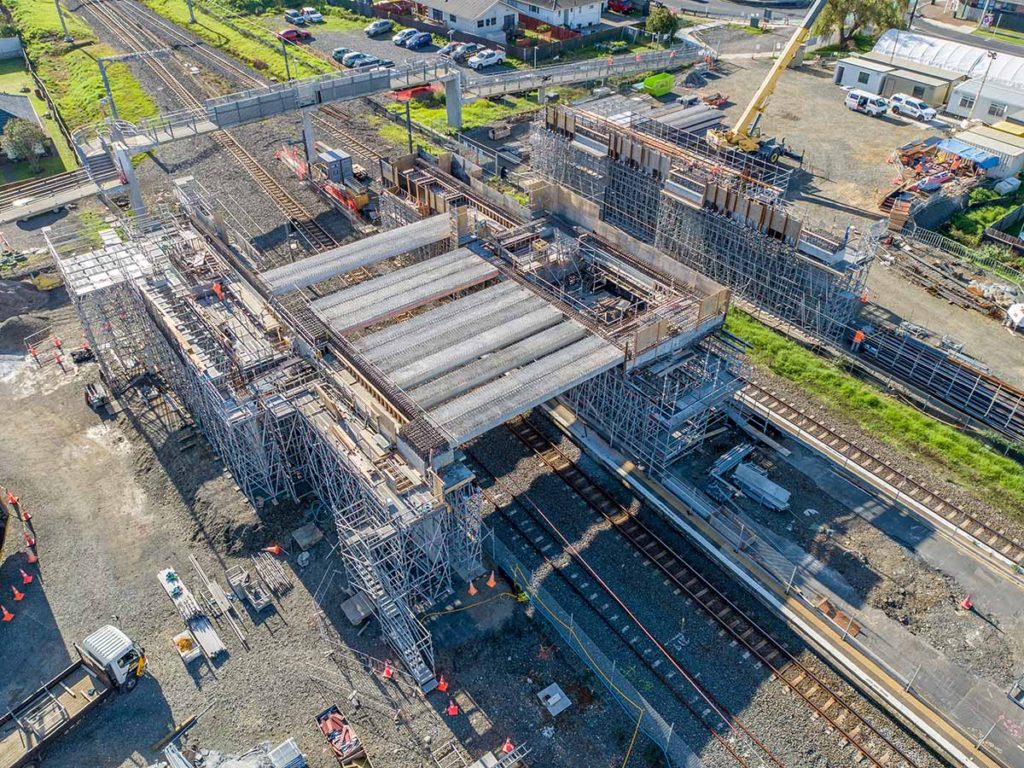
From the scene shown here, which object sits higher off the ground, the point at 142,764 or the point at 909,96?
the point at 909,96

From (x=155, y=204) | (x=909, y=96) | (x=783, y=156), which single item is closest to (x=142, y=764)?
(x=155, y=204)

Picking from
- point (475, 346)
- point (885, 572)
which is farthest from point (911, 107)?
point (475, 346)

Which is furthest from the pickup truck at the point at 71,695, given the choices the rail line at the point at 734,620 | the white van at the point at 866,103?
the white van at the point at 866,103

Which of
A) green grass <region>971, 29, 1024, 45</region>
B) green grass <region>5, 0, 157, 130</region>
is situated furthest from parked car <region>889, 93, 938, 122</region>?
green grass <region>5, 0, 157, 130</region>

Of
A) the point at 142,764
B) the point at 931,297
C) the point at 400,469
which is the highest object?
the point at 400,469

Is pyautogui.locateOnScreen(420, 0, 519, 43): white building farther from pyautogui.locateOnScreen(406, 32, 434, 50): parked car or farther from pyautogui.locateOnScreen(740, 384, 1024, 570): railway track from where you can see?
pyautogui.locateOnScreen(740, 384, 1024, 570): railway track

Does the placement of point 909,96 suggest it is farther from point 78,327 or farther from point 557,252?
point 78,327
